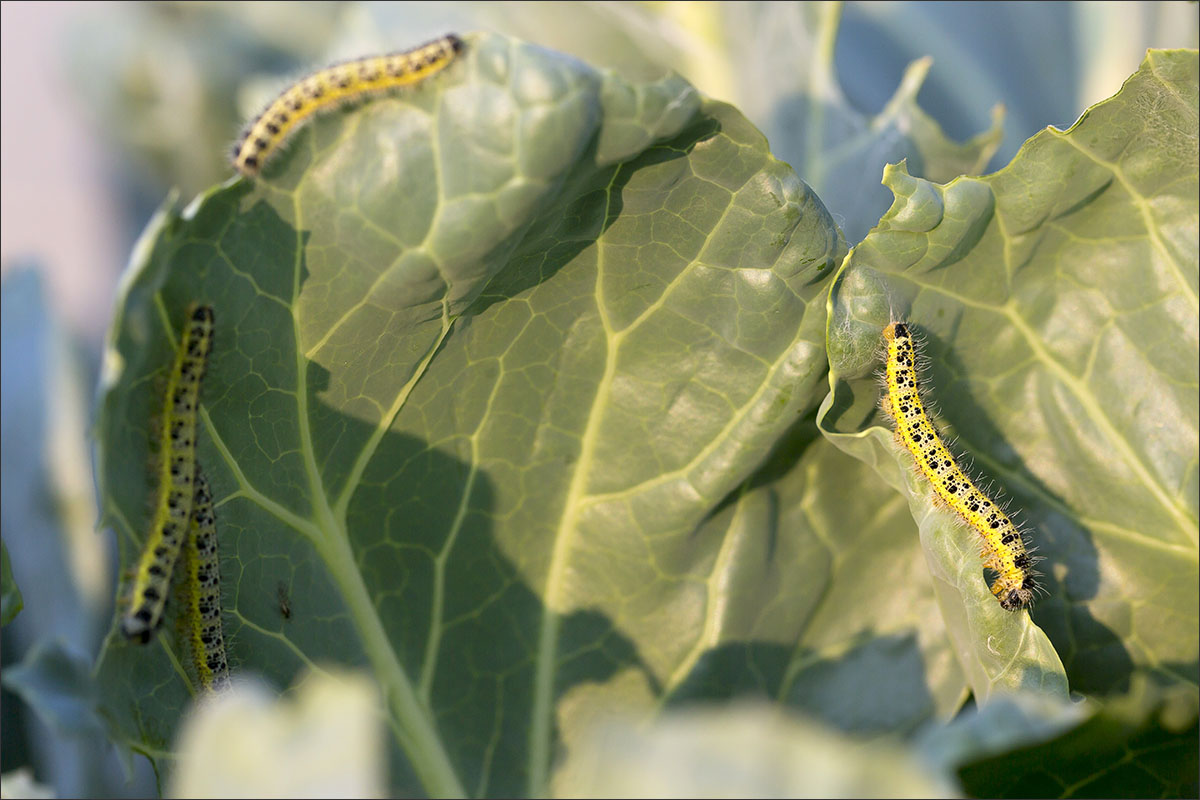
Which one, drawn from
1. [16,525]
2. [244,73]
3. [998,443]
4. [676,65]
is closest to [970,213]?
[998,443]

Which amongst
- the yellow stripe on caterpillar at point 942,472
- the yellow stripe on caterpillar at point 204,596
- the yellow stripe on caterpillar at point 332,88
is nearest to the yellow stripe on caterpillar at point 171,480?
the yellow stripe on caterpillar at point 204,596

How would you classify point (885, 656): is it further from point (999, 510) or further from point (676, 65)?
point (676, 65)

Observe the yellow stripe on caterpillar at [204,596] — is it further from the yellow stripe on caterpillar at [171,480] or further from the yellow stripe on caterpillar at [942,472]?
the yellow stripe on caterpillar at [942,472]

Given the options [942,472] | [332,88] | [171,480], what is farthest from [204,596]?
[942,472]

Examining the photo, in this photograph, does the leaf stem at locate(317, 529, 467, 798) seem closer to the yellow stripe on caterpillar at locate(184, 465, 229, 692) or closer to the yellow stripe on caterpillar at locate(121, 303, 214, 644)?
the yellow stripe on caterpillar at locate(184, 465, 229, 692)

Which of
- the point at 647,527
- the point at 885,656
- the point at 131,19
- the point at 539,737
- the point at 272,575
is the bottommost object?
the point at 885,656

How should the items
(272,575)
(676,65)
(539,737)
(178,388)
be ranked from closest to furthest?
(178,388), (272,575), (539,737), (676,65)
